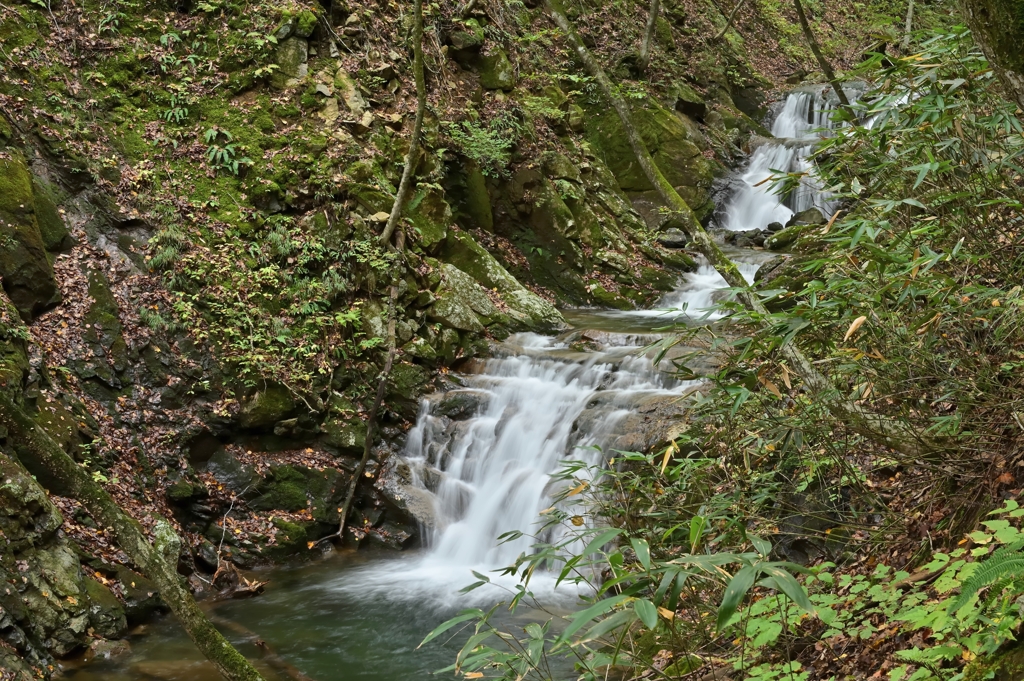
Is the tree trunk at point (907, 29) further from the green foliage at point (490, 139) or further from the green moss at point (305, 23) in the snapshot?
the green moss at point (305, 23)

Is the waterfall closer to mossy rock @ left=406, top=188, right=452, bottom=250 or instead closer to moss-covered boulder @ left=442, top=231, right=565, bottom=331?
moss-covered boulder @ left=442, top=231, right=565, bottom=331

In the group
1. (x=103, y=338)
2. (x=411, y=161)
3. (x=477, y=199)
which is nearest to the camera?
(x=103, y=338)

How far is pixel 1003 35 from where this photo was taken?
6.91 feet

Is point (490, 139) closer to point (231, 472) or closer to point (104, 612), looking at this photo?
point (231, 472)

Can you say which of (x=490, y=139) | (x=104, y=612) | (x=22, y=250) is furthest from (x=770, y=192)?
(x=104, y=612)

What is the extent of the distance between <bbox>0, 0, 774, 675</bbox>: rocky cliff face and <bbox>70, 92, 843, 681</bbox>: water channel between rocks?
0.39 meters

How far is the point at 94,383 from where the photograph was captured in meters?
7.20

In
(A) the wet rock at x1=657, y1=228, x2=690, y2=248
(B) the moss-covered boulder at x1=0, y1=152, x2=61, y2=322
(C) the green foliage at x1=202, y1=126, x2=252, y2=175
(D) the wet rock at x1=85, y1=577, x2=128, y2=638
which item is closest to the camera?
(D) the wet rock at x1=85, y1=577, x2=128, y2=638

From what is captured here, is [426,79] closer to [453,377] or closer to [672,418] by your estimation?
[453,377]

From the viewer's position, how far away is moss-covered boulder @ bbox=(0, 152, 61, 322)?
6773 mm

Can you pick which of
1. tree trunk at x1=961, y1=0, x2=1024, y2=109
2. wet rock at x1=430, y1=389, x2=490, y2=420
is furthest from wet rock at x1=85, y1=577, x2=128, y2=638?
tree trunk at x1=961, y1=0, x2=1024, y2=109

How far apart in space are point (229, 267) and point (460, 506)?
3.81 m

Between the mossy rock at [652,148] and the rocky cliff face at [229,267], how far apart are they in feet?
9.14

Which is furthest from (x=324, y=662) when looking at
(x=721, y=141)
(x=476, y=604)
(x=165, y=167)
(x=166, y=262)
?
(x=721, y=141)
